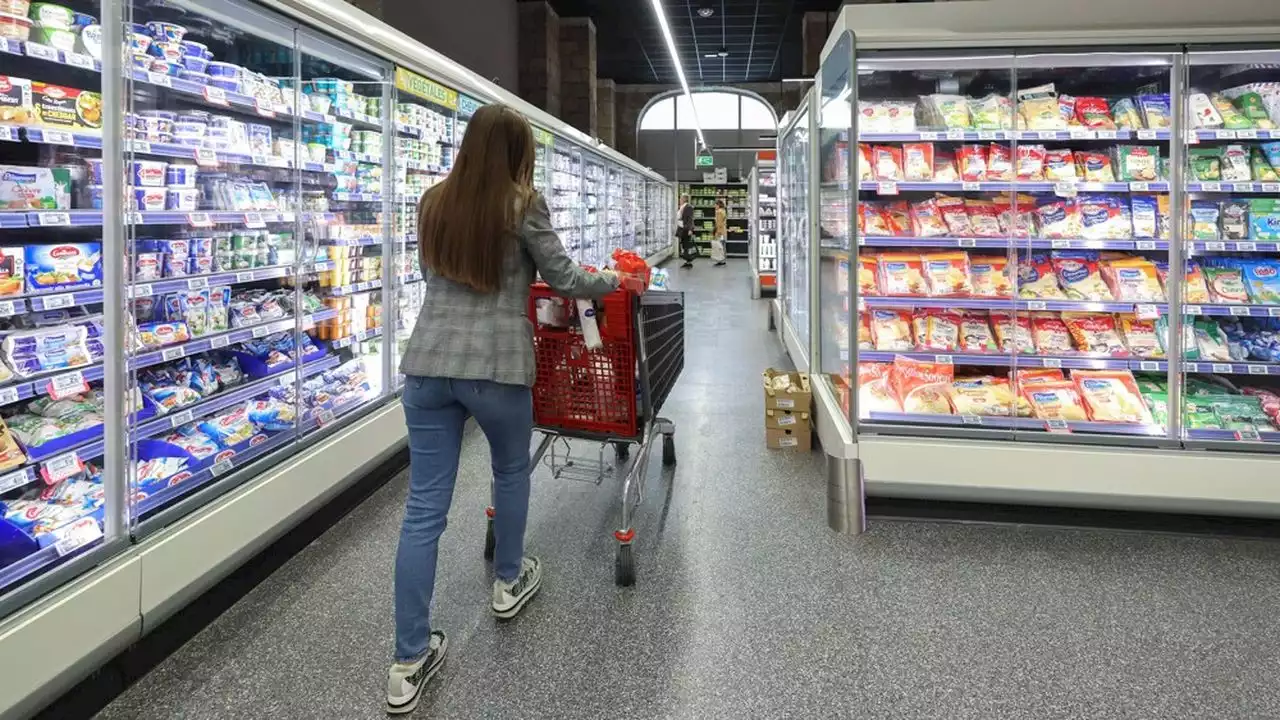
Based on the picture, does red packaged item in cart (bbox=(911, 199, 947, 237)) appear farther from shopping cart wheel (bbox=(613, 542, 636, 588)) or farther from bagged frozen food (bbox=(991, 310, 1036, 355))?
shopping cart wheel (bbox=(613, 542, 636, 588))

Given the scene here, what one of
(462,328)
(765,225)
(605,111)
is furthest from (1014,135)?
(605,111)

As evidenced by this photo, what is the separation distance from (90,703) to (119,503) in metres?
0.53

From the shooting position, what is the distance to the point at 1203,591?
261 centimetres

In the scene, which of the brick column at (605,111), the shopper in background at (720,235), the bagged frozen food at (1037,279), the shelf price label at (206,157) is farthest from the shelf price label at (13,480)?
the shopper in background at (720,235)

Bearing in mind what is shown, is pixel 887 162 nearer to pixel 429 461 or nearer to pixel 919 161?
pixel 919 161

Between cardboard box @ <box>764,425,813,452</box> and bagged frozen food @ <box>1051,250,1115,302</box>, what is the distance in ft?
5.03

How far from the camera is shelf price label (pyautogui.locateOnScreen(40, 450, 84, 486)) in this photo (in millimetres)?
2119

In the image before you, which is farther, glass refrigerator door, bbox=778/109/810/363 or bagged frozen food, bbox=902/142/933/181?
glass refrigerator door, bbox=778/109/810/363

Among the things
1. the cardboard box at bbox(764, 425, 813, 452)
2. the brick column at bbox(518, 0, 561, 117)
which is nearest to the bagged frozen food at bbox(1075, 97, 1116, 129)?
the cardboard box at bbox(764, 425, 813, 452)

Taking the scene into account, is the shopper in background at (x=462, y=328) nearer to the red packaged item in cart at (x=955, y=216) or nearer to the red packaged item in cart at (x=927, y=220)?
the red packaged item in cart at (x=927, y=220)

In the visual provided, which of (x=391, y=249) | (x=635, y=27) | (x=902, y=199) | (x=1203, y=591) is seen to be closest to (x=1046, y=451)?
(x=1203, y=591)

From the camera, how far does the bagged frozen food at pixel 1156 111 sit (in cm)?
316

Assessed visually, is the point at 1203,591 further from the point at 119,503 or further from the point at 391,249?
the point at 391,249

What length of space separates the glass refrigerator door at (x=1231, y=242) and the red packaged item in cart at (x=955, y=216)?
824 mm
